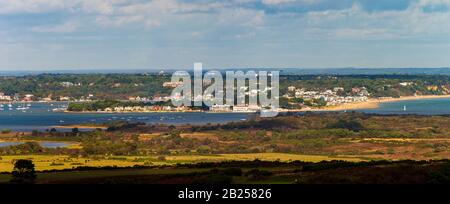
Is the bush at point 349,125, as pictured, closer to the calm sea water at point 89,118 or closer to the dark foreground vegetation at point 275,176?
the calm sea water at point 89,118

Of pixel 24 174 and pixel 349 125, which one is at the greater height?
pixel 24 174

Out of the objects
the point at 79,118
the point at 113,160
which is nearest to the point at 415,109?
the point at 79,118

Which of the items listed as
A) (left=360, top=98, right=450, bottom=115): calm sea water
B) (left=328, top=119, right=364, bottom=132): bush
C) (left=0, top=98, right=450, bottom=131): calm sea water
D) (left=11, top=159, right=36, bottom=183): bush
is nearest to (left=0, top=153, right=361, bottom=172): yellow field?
(left=11, top=159, right=36, bottom=183): bush

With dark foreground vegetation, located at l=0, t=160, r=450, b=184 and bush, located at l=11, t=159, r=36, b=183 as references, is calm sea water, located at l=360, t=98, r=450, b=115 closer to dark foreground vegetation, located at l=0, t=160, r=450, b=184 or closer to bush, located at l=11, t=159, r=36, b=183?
dark foreground vegetation, located at l=0, t=160, r=450, b=184

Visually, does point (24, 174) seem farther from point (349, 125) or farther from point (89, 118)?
point (89, 118)

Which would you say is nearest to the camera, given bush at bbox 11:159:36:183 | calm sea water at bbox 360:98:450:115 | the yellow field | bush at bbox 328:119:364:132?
bush at bbox 11:159:36:183

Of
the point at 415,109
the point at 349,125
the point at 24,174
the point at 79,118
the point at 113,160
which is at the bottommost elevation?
the point at 79,118
